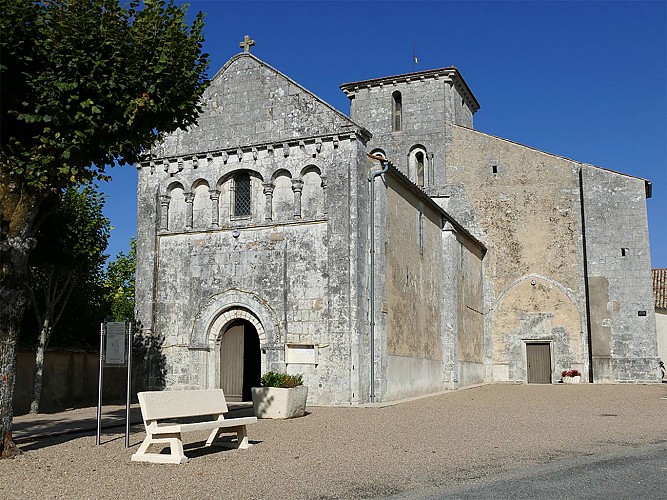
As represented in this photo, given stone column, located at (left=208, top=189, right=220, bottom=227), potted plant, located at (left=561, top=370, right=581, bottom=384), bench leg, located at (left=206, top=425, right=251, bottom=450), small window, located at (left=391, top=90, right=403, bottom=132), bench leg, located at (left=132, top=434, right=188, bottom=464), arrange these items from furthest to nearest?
small window, located at (left=391, top=90, right=403, bottom=132) < potted plant, located at (left=561, top=370, right=581, bottom=384) < stone column, located at (left=208, top=189, right=220, bottom=227) < bench leg, located at (left=206, top=425, right=251, bottom=450) < bench leg, located at (left=132, top=434, right=188, bottom=464)

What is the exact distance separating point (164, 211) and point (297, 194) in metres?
4.46

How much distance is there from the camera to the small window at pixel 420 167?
31.9m

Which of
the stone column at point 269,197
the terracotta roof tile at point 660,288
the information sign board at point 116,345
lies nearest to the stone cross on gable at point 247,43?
the stone column at point 269,197

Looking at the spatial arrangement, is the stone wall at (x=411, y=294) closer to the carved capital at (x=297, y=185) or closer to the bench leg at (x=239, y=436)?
the carved capital at (x=297, y=185)

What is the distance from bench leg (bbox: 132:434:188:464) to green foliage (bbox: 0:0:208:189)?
373 cm

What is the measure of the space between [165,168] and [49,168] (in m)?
11.3

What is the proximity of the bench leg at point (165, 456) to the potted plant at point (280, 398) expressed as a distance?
546 centimetres

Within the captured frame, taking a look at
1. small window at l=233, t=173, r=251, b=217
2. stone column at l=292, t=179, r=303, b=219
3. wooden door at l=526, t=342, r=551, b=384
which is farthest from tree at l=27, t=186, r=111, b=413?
wooden door at l=526, t=342, r=551, b=384

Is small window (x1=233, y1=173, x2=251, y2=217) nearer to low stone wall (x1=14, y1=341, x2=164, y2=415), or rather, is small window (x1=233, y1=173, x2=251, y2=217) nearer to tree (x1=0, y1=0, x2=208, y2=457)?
low stone wall (x1=14, y1=341, x2=164, y2=415)

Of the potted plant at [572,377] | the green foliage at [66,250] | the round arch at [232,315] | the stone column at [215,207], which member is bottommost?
the potted plant at [572,377]

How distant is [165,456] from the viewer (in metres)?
8.80

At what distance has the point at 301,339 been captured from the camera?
59.4ft

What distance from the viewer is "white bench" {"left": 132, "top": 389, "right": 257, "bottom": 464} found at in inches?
347

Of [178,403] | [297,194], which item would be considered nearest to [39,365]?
[297,194]
